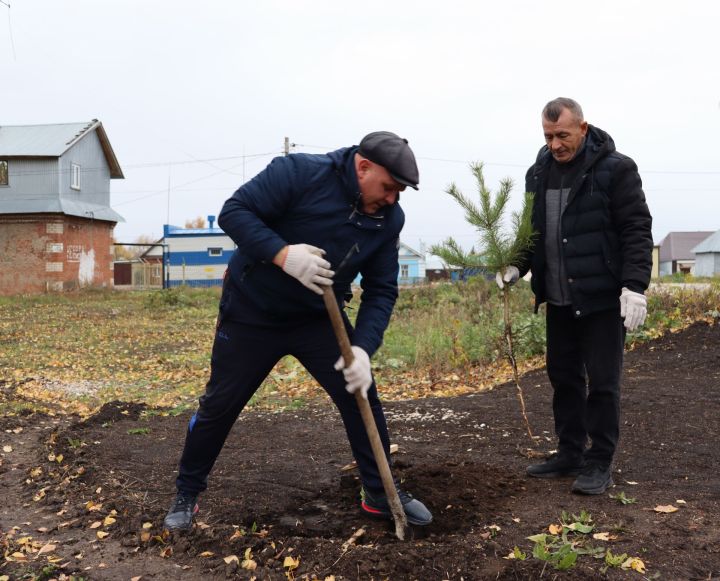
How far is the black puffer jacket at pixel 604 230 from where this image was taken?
3.67m

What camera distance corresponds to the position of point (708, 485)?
391cm

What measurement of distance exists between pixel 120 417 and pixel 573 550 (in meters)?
4.63

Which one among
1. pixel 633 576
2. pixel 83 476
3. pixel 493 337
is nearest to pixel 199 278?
pixel 493 337

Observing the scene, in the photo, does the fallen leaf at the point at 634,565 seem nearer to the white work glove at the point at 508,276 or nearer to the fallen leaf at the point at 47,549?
the white work glove at the point at 508,276

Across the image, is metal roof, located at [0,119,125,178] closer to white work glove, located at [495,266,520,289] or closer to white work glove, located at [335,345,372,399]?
white work glove, located at [495,266,520,289]

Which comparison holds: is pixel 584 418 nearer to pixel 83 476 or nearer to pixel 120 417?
pixel 83 476

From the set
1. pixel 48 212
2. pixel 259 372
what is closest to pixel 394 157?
pixel 259 372

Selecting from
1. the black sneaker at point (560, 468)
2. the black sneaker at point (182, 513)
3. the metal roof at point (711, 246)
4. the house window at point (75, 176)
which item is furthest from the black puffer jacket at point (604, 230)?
the metal roof at point (711, 246)

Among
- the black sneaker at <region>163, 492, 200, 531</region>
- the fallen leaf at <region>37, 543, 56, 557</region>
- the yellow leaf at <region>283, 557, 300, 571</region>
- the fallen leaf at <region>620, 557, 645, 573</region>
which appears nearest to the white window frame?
the fallen leaf at <region>37, 543, 56, 557</region>

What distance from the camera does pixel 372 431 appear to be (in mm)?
3316

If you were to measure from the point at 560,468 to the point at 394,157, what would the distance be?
7.39ft

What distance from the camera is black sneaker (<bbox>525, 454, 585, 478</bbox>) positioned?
424 cm

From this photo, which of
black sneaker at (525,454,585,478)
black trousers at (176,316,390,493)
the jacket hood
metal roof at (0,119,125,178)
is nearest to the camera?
the jacket hood

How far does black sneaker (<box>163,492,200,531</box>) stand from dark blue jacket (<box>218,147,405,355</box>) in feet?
3.26
